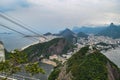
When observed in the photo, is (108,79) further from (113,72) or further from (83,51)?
(83,51)

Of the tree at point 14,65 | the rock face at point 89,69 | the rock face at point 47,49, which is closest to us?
the tree at point 14,65


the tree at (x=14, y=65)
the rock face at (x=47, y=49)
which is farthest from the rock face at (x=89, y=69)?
the rock face at (x=47, y=49)

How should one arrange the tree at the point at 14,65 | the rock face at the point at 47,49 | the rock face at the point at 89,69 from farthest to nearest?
the rock face at the point at 47,49 → the rock face at the point at 89,69 → the tree at the point at 14,65

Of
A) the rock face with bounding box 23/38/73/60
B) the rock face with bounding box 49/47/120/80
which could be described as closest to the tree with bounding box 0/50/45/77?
the rock face with bounding box 49/47/120/80

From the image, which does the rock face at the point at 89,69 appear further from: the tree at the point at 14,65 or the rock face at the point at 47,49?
the rock face at the point at 47,49

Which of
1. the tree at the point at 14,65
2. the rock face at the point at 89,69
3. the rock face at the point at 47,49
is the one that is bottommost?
the rock face at the point at 47,49

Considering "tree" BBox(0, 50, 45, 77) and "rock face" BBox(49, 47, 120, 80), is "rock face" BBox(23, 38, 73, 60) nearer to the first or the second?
"rock face" BBox(49, 47, 120, 80)

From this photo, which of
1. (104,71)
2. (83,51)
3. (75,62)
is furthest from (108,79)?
(83,51)

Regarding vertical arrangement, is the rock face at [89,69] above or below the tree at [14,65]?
below
